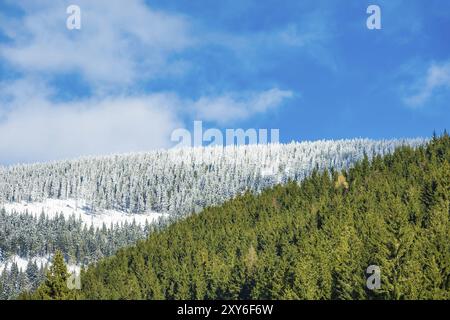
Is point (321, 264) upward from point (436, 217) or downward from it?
downward

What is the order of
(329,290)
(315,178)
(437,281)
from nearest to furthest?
(437,281) < (329,290) < (315,178)

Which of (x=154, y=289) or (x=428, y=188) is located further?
(x=428, y=188)

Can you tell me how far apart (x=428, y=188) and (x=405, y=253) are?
55727 millimetres

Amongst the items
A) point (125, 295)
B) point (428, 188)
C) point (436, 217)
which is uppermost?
point (428, 188)

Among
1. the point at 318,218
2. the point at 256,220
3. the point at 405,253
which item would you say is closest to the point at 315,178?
the point at 256,220

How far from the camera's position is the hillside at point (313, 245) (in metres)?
51.2

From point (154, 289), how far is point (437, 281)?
51097 millimetres

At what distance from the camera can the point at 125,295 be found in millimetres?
90500

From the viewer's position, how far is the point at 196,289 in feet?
276

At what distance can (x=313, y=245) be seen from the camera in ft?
255

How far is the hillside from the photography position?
51.2 metres

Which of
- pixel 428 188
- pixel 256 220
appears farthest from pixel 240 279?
pixel 256 220
